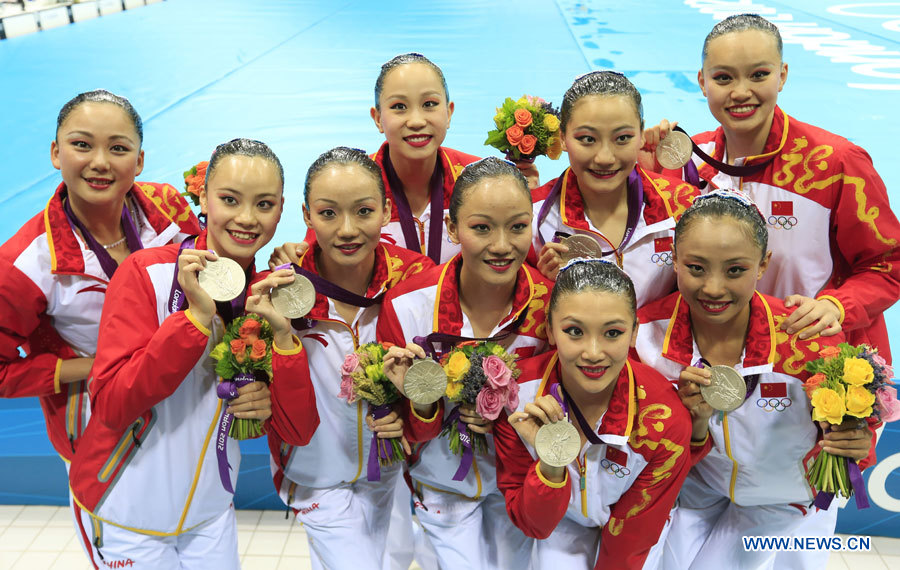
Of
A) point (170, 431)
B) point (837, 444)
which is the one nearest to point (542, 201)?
point (837, 444)

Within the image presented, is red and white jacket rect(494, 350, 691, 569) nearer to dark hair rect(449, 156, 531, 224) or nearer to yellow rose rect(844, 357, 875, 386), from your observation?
yellow rose rect(844, 357, 875, 386)

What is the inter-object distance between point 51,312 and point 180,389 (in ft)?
2.14

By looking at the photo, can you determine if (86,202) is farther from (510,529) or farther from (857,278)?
(857,278)

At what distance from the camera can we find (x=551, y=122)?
3.79m

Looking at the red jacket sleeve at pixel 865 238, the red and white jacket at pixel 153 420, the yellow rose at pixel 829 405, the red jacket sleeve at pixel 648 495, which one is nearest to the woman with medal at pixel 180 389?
the red and white jacket at pixel 153 420

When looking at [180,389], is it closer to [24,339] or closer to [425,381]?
[24,339]

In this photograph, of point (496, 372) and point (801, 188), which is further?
point (801, 188)

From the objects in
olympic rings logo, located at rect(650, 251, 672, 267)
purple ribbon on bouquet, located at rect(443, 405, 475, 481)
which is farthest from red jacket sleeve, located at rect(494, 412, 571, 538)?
olympic rings logo, located at rect(650, 251, 672, 267)

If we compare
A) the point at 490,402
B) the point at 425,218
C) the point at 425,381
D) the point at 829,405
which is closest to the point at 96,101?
the point at 425,218

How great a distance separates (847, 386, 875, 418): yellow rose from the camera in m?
2.65

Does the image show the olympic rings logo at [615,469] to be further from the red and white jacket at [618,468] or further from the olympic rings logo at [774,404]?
the olympic rings logo at [774,404]

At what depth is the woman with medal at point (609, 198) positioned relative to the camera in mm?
3141

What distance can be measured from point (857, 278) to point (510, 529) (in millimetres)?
1810

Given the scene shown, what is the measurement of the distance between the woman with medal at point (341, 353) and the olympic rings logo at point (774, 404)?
4.50 ft
